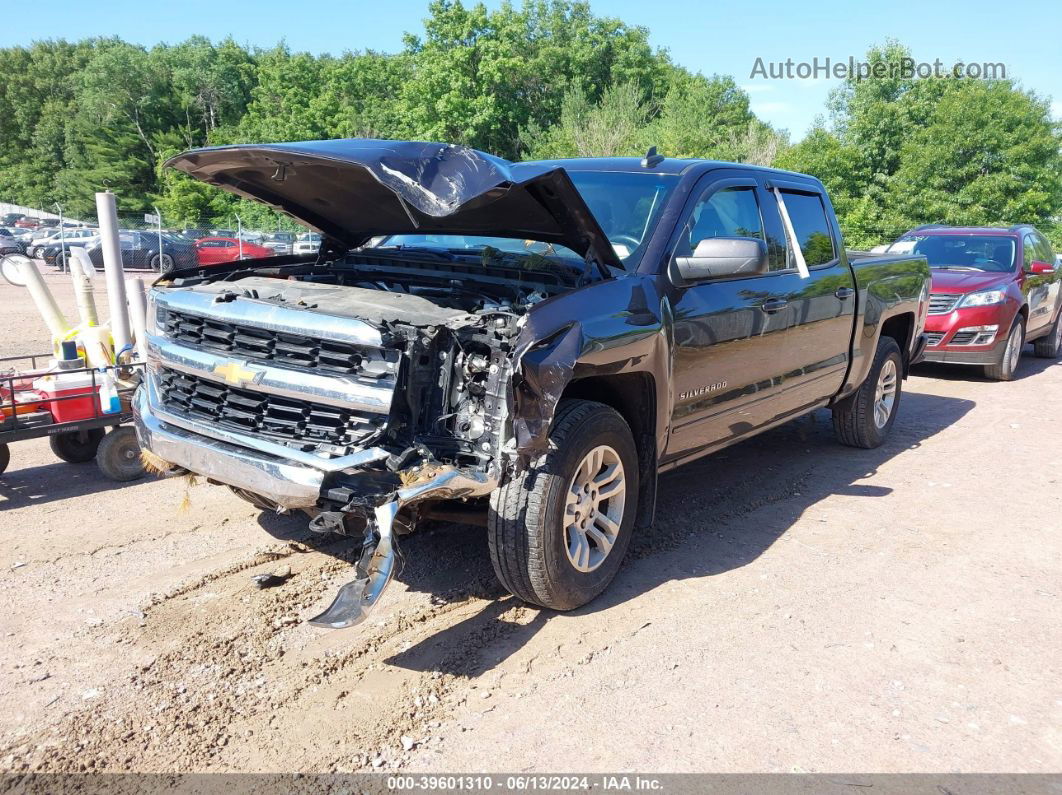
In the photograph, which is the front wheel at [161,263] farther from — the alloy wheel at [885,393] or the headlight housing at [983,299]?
the alloy wheel at [885,393]

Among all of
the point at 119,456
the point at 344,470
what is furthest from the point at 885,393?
the point at 119,456

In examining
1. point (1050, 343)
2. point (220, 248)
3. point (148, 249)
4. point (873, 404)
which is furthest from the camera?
point (148, 249)

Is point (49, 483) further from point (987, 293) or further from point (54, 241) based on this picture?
point (54, 241)

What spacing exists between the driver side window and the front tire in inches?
46.1

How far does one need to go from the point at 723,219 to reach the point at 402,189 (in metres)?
2.15

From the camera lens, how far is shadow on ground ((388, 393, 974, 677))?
3657 mm

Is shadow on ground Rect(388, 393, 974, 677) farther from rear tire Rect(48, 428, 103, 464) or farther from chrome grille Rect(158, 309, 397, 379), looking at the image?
rear tire Rect(48, 428, 103, 464)

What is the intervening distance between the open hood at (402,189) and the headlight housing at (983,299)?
7.73 meters

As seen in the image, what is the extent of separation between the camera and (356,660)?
346 centimetres

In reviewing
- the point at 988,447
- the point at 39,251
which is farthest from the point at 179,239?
the point at 988,447

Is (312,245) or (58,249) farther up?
(58,249)

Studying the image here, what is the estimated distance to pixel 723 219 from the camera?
4.78m

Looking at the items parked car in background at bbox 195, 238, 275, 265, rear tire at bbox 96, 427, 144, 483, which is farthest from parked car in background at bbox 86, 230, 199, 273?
rear tire at bbox 96, 427, 144, 483

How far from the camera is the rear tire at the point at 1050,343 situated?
12.4m
